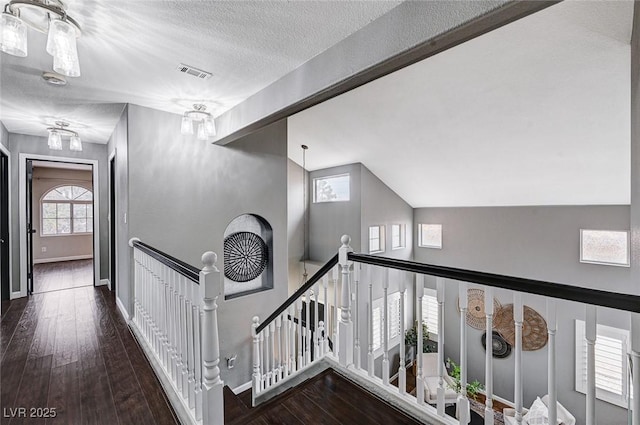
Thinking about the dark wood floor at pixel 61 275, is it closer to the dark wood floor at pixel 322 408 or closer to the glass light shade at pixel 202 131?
the glass light shade at pixel 202 131

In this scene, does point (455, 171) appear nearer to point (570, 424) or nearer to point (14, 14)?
point (570, 424)

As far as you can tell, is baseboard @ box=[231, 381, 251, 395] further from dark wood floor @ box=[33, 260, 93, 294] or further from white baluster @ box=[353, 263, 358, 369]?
dark wood floor @ box=[33, 260, 93, 294]

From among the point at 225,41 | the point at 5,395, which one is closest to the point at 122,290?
the point at 5,395

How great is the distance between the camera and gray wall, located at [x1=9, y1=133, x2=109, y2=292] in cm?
410

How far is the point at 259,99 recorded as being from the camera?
2.79 metres

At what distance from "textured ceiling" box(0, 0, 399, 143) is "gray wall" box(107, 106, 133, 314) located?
0.35 meters

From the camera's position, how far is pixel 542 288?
4.06ft

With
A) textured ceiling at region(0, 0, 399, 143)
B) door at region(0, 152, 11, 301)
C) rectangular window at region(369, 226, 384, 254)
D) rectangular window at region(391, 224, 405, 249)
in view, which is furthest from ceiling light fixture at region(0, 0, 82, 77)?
rectangular window at region(391, 224, 405, 249)

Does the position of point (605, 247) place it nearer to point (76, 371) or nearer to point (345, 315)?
point (345, 315)

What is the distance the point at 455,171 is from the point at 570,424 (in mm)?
4438

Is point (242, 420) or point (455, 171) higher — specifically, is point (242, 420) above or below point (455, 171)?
below

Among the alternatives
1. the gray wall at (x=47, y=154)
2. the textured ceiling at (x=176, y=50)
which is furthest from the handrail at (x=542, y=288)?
the gray wall at (x=47, y=154)

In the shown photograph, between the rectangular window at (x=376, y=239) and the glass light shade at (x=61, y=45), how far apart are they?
630cm

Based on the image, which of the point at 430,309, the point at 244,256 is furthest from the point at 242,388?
the point at 430,309
